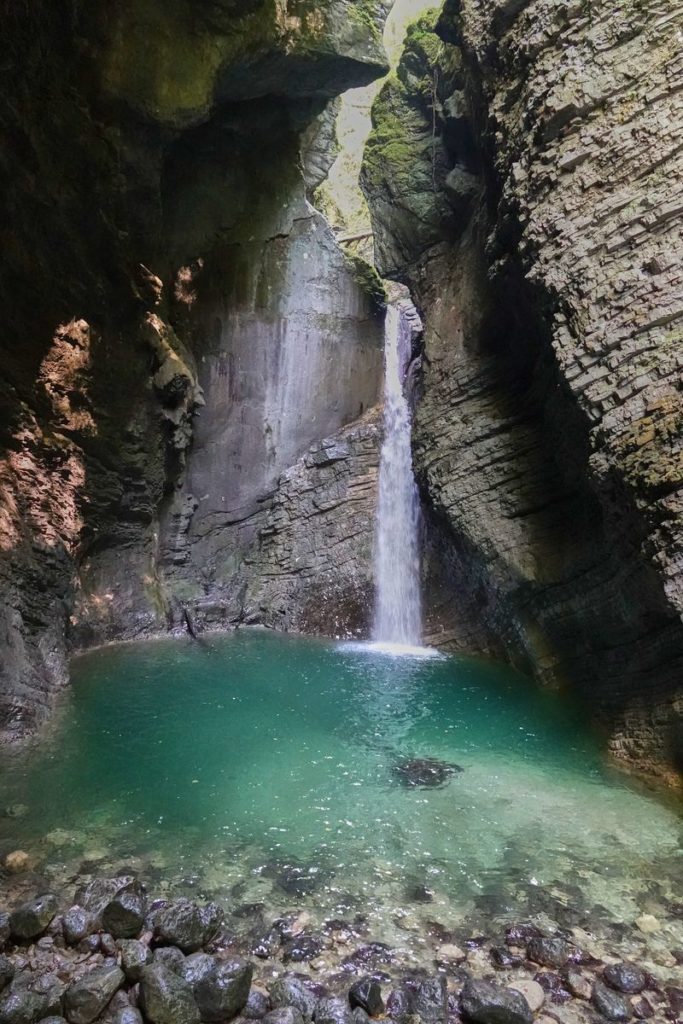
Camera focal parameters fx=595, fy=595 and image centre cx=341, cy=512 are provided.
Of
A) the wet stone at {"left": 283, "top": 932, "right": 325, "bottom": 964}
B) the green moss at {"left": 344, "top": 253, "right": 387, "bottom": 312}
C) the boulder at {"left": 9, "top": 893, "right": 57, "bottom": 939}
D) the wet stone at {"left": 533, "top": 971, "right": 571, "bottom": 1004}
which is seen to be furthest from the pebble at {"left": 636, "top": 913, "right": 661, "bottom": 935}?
the green moss at {"left": 344, "top": 253, "right": 387, "bottom": 312}

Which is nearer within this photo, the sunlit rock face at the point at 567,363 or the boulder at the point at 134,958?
the boulder at the point at 134,958

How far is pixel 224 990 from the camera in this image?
2668mm

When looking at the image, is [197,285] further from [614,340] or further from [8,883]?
[8,883]

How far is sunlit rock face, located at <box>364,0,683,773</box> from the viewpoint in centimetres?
562

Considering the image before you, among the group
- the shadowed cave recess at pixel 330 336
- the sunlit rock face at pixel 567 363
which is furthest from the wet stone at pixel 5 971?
the sunlit rock face at pixel 567 363

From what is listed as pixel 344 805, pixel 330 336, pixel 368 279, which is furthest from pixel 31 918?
pixel 368 279

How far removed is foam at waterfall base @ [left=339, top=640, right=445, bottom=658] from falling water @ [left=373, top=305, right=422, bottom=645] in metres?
0.24

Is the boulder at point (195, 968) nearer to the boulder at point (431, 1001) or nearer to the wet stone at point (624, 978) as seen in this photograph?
the boulder at point (431, 1001)

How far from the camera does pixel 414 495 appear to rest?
1309 centimetres

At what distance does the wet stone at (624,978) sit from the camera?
9.86 ft

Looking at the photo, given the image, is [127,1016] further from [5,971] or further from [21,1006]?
[5,971]

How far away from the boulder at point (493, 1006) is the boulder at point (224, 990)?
1.03 meters

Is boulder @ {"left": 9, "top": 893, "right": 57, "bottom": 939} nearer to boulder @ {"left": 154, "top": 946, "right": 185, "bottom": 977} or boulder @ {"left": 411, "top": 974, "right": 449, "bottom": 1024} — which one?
boulder @ {"left": 154, "top": 946, "right": 185, "bottom": 977}

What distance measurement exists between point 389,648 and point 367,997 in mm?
9107
